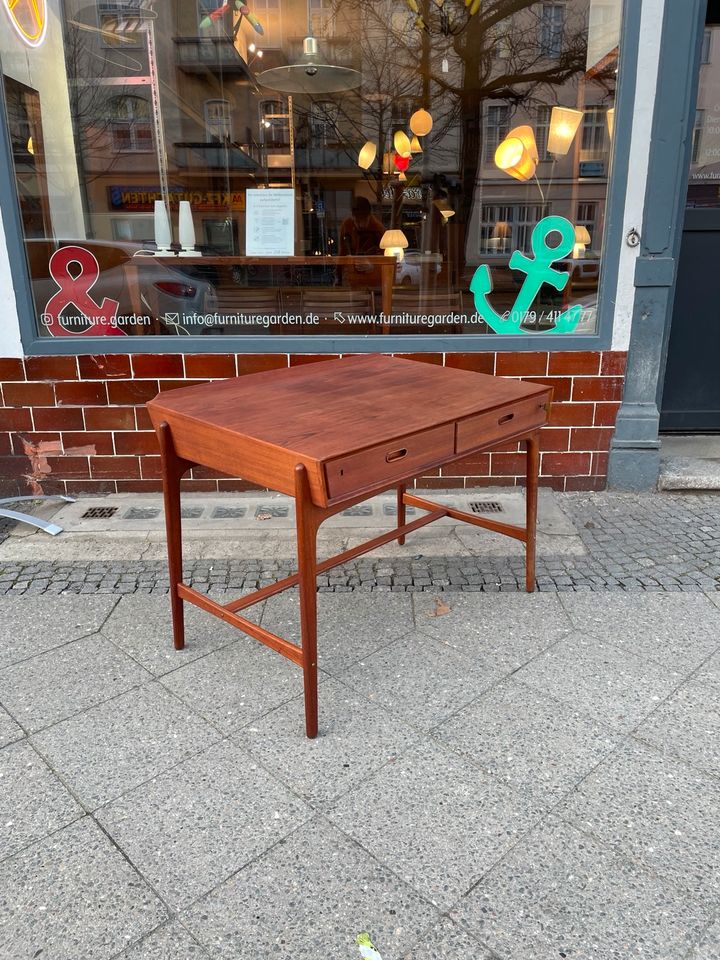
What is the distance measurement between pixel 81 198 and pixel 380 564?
2.85m

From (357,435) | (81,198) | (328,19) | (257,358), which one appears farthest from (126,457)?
(328,19)

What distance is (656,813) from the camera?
1916 millimetres

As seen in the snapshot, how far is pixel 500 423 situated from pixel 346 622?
103 centimetres

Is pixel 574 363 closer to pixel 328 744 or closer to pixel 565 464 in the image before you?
pixel 565 464

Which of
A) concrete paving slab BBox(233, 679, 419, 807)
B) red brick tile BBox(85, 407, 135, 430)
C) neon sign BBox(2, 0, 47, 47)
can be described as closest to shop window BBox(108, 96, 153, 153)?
neon sign BBox(2, 0, 47, 47)

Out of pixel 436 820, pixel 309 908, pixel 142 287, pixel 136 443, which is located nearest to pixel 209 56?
pixel 142 287

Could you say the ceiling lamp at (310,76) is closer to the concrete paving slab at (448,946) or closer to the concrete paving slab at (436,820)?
the concrete paving slab at (436,820)

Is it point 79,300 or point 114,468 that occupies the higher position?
point 79,300

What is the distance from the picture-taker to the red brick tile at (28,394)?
13.2 ft

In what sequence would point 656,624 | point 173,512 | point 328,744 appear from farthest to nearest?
point 656,624
point 173,512
point 328,744

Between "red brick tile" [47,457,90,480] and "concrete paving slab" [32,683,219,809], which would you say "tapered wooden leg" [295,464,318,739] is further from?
"red brick tile" [47,457,90,480]

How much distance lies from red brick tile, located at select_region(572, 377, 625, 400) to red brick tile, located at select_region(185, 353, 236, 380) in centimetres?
197

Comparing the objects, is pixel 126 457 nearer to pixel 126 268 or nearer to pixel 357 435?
pixel 126 268

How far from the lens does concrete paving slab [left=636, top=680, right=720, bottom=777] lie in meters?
2.12
